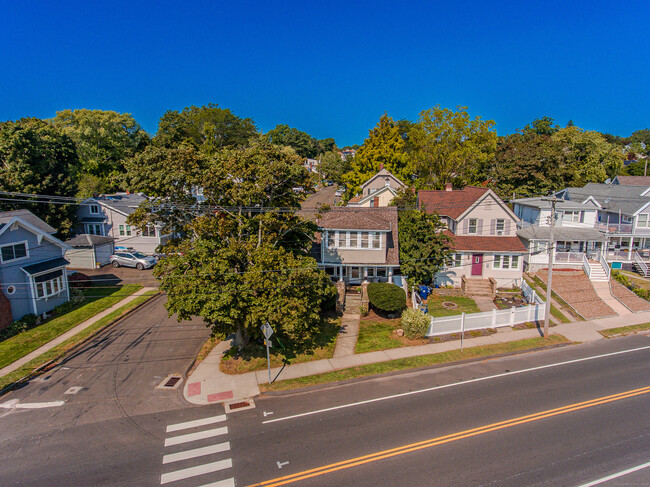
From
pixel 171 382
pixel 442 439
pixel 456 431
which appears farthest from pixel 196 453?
pixel 456 431

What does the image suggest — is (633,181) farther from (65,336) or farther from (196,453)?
(65,336)

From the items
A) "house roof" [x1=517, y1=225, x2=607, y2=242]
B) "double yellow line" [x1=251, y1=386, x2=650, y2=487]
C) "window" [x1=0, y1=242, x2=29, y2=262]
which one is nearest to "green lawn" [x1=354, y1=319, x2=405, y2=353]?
"double yellow line" [x1=251, y1=386, x2=650, y2=487]

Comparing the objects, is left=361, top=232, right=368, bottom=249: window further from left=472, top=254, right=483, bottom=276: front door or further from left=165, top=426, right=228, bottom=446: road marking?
left=165, top=426, right=228, bottom=446: road marking

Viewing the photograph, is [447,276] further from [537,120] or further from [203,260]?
[537,120]

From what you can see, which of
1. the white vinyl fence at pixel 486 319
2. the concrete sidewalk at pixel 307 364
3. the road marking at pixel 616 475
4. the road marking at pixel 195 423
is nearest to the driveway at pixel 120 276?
the concrete sidewalk at pixel 307 364

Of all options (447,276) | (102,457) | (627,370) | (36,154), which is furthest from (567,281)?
(36,154)

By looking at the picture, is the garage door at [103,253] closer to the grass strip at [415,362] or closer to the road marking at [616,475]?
the grass strip at [415,362]
